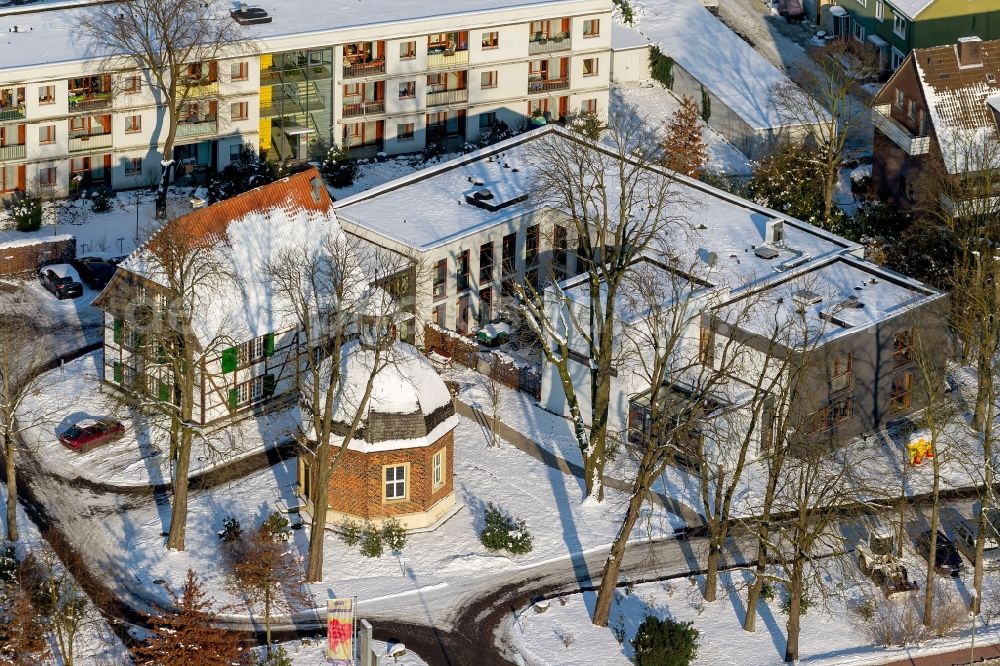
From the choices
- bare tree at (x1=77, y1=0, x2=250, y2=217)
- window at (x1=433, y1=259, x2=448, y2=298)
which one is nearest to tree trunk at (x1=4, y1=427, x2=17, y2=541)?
window at (x1=433, y1=259, x2=448, y2=298)

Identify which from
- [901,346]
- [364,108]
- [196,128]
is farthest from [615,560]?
[364,108]

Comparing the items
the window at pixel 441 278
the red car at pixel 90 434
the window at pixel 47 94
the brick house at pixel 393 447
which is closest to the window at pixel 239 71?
the window at pixel 47 94

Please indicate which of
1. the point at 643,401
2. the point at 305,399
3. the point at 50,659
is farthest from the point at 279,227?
the point at 50,659

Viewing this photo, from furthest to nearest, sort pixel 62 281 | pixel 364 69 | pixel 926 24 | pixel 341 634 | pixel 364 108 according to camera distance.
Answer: pixel 926 24 < pixel 364 108 < pixel 364 69 < pixel 62 281 < pixel 341 634

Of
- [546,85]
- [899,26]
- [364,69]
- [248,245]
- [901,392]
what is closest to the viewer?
[248,245]

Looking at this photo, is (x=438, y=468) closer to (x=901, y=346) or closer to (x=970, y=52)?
(x=901, y=346)

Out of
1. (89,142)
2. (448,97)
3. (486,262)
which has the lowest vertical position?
(486,262)

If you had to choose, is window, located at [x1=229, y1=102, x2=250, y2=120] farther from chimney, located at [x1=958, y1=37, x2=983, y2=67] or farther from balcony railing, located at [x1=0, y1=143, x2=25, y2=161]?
chimney, located at [x1=958, y1=37, x2=983, y2=67]
